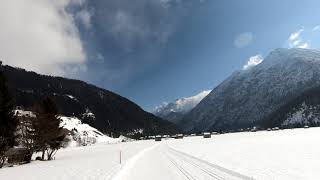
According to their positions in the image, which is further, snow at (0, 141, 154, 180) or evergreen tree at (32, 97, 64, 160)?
evergreen tree at (32, 97, 64, 160)

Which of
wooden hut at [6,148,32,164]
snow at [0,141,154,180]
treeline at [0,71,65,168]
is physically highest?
treeline at [0,71,65,168]

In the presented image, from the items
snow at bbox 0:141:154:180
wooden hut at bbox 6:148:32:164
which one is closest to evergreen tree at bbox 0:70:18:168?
snow at bbox 0:141:154:180

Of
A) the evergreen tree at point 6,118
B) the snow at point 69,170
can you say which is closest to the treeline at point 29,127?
the evergreen tree at point 6,118

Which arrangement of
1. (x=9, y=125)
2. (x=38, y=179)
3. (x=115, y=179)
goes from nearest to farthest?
(x=115, y=179), (x=38, y=179), (x=9, y=125)

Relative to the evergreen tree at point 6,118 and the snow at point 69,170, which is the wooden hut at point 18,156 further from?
the snow at point 69,170

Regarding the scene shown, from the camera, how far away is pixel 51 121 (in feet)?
217

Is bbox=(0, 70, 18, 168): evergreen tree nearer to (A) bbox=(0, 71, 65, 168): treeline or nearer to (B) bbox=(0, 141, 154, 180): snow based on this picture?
(A) bbox=(0, 71, 65, 168): treeline

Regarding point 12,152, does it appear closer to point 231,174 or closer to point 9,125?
point 9,125

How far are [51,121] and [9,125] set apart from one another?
12073 millimetres

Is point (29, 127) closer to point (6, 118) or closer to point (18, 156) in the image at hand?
point (18, 156)

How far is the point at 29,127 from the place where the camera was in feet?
214

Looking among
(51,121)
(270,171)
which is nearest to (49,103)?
(51,121)

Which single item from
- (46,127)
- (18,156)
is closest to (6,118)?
(18,156)

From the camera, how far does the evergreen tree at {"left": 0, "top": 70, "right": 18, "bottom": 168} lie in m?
52.2
